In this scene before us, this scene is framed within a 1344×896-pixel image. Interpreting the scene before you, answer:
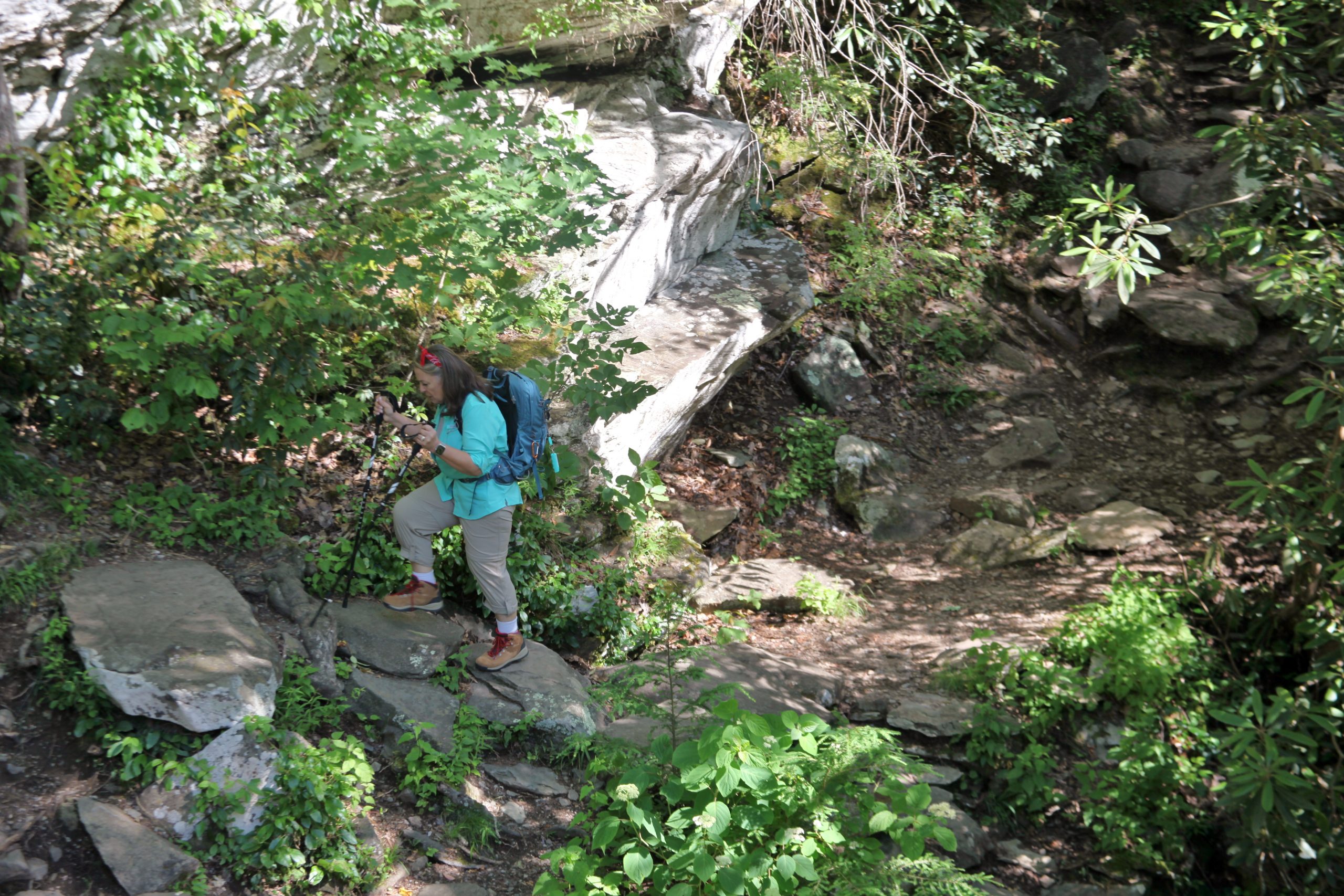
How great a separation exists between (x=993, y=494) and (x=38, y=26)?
7.78m

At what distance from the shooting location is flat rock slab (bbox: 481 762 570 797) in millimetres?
4172

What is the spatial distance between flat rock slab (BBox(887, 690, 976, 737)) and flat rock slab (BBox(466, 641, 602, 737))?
1959 mm

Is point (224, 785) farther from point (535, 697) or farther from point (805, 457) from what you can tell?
point (805, 457)

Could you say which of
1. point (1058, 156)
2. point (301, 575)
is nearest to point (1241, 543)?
point (1058, 156)

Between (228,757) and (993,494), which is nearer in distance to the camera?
(228,757)

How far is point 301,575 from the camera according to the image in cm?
462

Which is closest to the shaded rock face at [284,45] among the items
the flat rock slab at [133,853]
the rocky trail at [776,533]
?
the rocky trail at [776,533]

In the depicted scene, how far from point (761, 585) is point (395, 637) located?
9.98ft

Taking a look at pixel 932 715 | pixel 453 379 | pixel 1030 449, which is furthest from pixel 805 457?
pixel 453 379

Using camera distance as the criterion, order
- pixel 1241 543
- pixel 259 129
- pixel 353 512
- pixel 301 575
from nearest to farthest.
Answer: pixel 301 575, pixel 353 512, pixel 259 129, pixel 1241 543

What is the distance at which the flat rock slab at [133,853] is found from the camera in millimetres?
2959

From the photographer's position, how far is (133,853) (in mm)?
3004

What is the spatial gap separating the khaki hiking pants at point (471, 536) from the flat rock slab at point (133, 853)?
6.12 ft

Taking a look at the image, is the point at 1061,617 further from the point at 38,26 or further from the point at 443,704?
the point at 38,26
